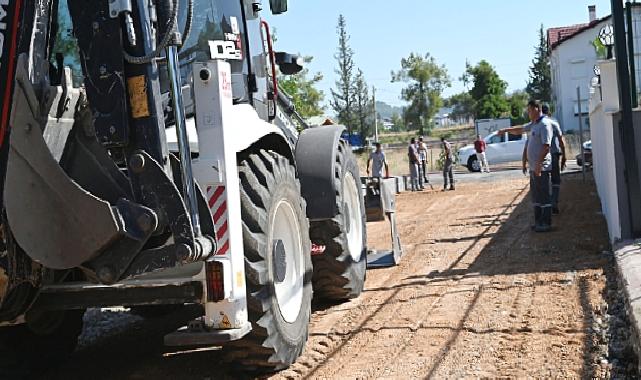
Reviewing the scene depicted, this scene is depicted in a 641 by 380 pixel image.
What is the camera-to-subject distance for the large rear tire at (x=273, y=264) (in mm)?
5203

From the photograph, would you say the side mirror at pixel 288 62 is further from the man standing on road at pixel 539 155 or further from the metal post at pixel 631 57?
the man standing on road at pixel 539 155

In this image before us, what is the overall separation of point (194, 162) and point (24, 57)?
1.09 meters

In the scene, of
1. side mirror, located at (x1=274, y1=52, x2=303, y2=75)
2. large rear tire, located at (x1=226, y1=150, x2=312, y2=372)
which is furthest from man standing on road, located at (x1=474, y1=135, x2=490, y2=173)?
large rear tire, located at (x1=226, y1=150, x2=312, y2=372)

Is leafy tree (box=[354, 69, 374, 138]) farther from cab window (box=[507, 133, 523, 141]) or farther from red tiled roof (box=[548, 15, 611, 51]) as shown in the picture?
cab window (box=[507, 133, 523, 141])

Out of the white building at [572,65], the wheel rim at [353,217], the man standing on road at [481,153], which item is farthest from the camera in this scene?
the white building at [572,65]

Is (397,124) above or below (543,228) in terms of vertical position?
above

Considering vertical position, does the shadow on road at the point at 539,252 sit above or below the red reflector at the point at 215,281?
below

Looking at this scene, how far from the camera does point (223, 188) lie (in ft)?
16.0

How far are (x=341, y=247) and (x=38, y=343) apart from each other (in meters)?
2.74

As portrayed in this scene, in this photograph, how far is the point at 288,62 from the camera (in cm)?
805

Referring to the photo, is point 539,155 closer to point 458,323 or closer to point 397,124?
point 458,323

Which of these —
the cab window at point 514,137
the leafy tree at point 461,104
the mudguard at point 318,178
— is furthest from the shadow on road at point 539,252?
the leafy tree at point 461,104

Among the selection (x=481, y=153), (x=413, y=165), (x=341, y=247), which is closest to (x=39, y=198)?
(x=341, y=247)

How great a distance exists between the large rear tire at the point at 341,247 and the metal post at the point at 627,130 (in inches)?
109
